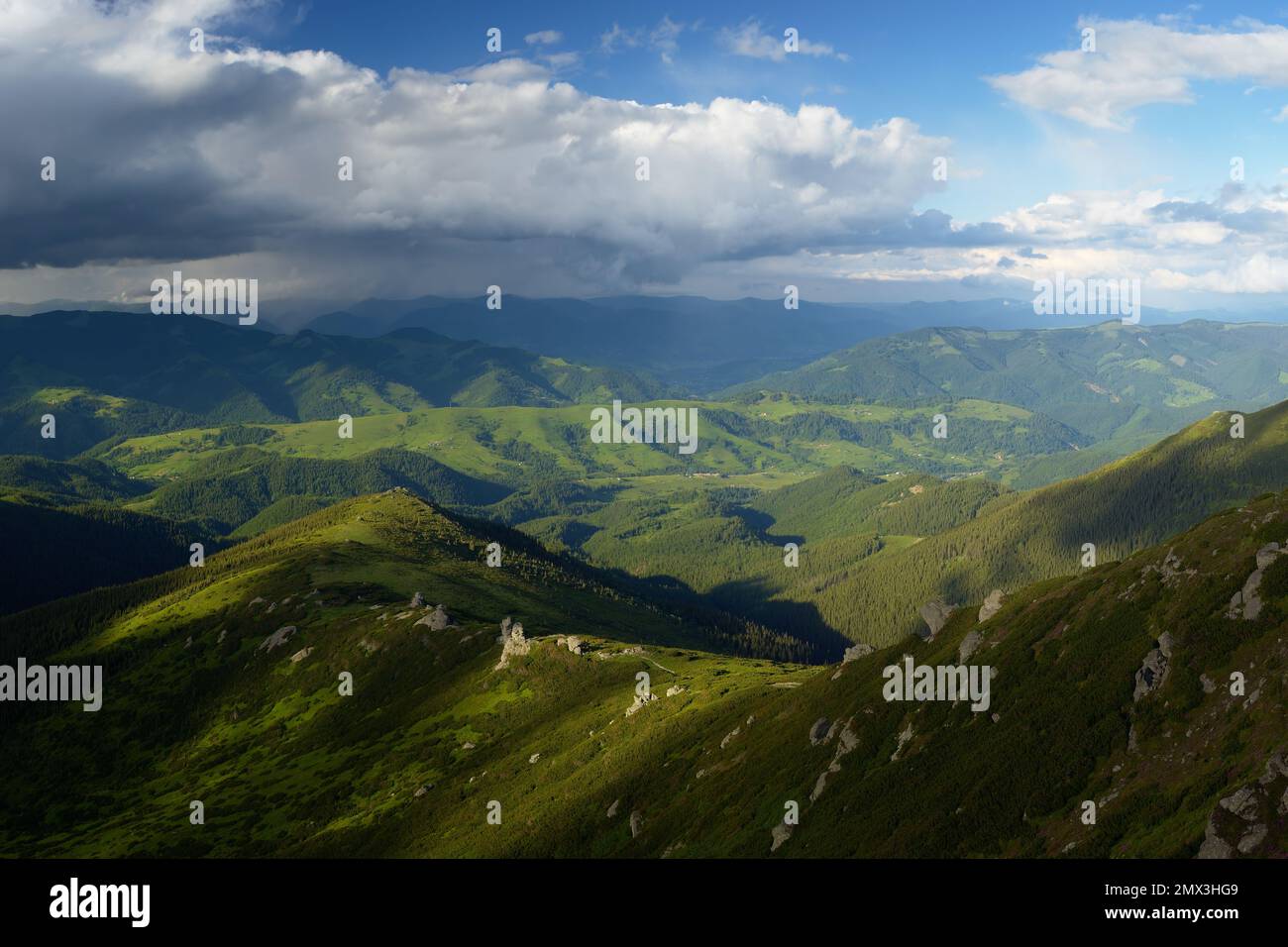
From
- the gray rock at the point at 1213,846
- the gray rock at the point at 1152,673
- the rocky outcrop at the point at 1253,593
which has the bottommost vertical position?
the gray rock at the point at 1213,846

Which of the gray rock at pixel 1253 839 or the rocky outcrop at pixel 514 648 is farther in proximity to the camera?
the rocky outcrop at pixel 514 648

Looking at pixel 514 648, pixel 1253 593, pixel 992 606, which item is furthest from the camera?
pixel 514 648

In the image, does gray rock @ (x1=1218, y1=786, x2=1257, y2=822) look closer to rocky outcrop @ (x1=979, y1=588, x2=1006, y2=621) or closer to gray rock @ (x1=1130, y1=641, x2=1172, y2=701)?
gray rock @ (x1=1130, y1=641, x2=1172, y2=701)

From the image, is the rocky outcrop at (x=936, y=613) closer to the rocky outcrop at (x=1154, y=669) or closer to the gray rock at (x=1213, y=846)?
the rocky outcrop at (x=1154, y=669)

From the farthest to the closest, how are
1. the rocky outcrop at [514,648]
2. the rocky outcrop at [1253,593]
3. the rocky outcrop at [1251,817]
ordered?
the rocky outcrop at [514,648], the rocky outcrop at [1253,593], the rocky outcrop at [1251,817]

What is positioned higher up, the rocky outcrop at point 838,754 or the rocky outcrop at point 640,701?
the rocky outcrop at point 838,754

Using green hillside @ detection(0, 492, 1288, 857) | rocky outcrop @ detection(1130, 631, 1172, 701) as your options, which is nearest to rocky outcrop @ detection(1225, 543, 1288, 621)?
green hillside @ detection(0, 492, 1288, 857)

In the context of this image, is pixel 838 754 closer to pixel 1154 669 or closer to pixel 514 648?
pixel 1154 669

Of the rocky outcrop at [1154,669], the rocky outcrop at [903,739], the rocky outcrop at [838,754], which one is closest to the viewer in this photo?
the rocky outcrop at [1154,669]

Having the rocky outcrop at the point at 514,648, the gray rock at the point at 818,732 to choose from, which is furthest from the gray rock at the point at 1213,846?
the rocky outcrop at the point at 514,648

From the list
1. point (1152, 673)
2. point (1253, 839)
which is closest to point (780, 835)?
point (1152, 673)
